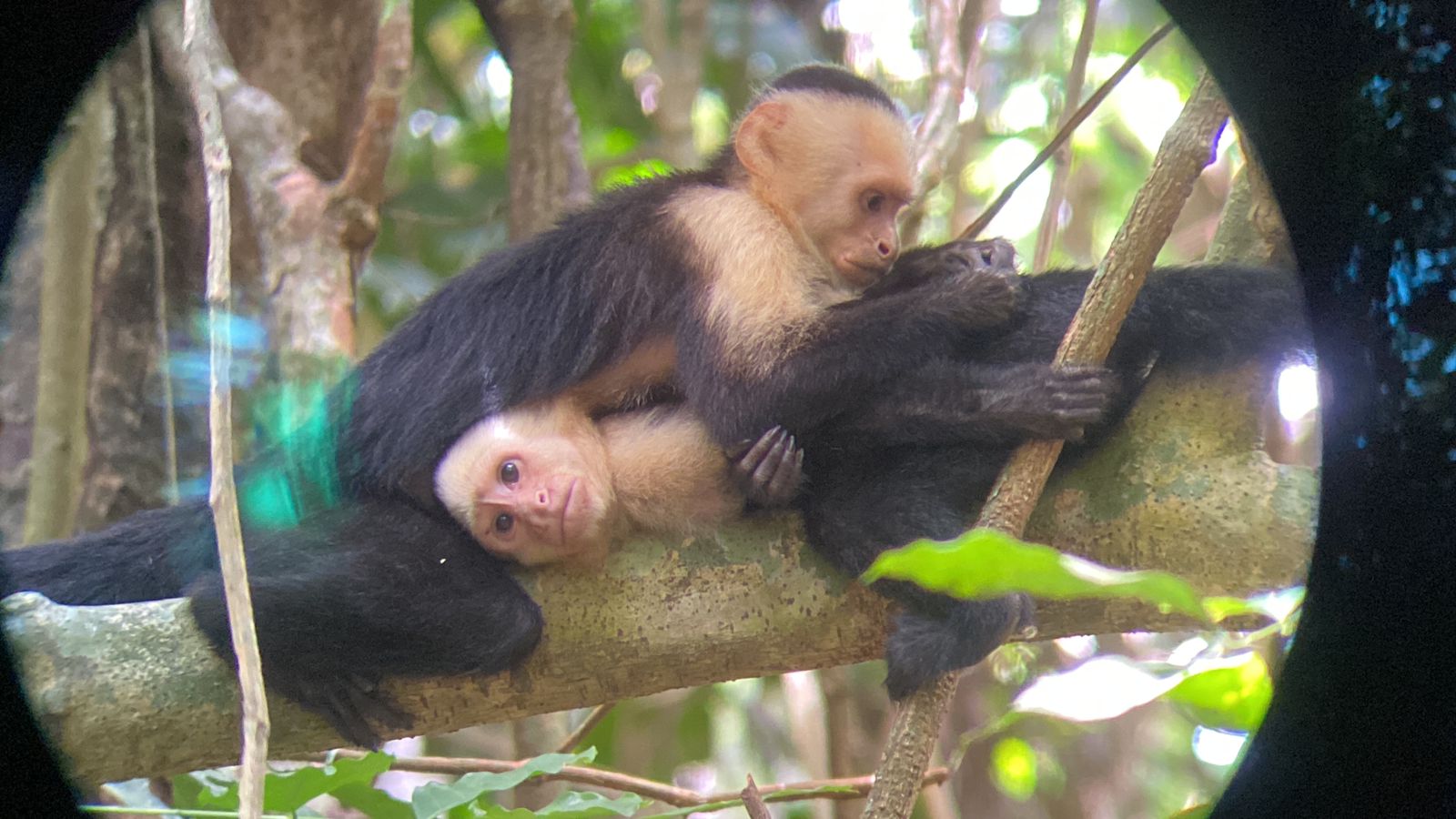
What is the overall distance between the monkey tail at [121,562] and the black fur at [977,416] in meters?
1.07

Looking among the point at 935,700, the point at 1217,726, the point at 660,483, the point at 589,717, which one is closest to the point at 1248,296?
the point at 1217,726

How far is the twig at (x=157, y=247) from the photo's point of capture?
129 inches

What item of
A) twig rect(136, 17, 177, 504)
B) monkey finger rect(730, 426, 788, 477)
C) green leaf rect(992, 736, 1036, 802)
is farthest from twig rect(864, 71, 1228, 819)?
green leaf rect(992, 736, 1036, 802)

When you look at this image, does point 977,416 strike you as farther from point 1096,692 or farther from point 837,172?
point 837,172

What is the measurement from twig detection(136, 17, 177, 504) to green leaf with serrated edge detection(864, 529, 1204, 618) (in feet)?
8.85

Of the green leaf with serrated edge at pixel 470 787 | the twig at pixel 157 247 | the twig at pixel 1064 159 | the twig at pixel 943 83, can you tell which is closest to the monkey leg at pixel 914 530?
the green leaf with serrated edge at pixel 470 787

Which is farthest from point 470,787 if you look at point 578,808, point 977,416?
point 977,416

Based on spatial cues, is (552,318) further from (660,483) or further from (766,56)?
(766,56)

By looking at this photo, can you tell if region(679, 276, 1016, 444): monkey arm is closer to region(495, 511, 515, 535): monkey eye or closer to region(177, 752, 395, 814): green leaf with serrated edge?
region(495, 511, 515, 535): monkey eye

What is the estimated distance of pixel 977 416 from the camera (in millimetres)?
1968

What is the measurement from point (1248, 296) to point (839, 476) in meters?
0.68

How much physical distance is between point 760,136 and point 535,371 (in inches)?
27.4

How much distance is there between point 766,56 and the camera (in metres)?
4.38

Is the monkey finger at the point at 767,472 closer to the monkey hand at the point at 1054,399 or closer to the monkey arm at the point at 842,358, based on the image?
the monkey arm at the point at 842,358
